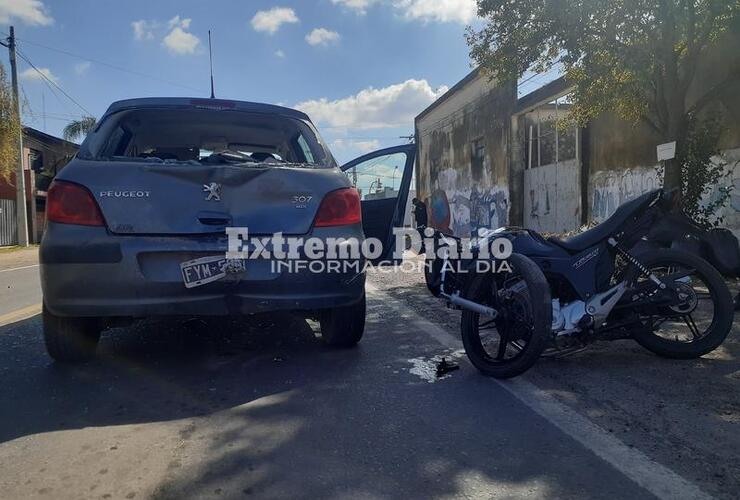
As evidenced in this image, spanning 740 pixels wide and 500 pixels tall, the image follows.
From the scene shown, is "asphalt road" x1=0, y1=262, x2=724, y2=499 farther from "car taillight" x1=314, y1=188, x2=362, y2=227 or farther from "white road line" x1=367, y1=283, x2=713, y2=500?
"car taillight" x1=314, y1=188, x2=362, y2=227

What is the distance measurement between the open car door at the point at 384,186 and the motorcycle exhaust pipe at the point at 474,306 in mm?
1144

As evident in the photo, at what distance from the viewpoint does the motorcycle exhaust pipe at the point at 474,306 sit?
389 centimetres

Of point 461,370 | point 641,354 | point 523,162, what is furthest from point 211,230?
point 523,162

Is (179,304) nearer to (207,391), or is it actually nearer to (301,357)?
(207,391)

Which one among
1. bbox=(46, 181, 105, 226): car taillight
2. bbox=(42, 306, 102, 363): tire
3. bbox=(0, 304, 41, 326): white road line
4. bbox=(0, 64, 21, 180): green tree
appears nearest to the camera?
bbox=(46, 181, 105, 226): car taillight

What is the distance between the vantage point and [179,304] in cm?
346

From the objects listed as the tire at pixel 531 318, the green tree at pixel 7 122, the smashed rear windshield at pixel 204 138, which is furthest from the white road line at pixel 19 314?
the green tree at pixel 7 122

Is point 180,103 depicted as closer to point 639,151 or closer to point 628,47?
point 628,47

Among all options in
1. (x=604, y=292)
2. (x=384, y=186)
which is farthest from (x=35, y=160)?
(x=604, y=292)

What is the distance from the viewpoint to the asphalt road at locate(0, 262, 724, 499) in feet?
7.73

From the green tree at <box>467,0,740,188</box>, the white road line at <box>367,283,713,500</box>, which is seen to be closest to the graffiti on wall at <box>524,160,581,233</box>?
the green tree at <box>467,0,740,188</box>

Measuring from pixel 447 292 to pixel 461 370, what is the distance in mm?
715

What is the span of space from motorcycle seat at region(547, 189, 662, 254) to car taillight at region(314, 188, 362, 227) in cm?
141

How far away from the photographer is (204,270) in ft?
11.3
